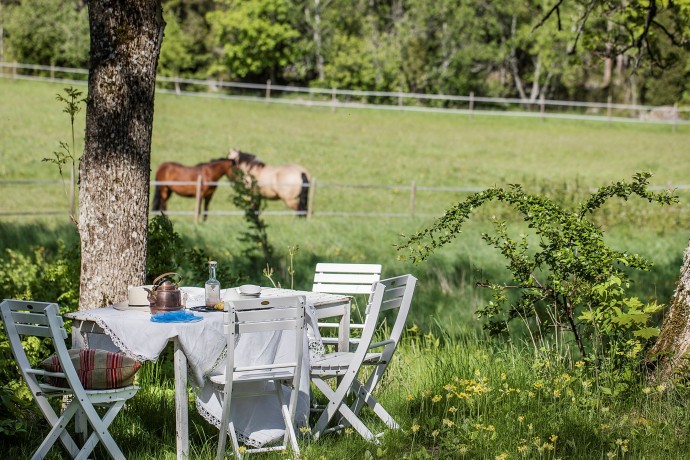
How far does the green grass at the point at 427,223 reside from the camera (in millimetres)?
5785

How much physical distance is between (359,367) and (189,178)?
16.7 meters

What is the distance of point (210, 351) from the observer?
217 inches

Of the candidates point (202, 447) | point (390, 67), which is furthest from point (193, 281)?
point (390, 67)

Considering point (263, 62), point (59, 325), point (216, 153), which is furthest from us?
point (263, 62)

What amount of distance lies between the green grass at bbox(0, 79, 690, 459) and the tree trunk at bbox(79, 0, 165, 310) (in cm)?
86

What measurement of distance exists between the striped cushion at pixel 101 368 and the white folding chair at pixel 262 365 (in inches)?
18.1

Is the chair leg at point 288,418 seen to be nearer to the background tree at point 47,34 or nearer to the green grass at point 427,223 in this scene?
the green grass at point 427,223

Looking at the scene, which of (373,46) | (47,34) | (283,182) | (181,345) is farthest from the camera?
(373,46)

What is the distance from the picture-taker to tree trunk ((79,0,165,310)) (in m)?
6.67

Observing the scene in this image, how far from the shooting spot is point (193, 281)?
938cm

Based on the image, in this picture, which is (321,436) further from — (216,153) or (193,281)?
(216,153)

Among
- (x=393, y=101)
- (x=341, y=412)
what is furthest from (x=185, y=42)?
(x=341, y=412)

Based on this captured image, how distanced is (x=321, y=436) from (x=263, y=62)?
141ft

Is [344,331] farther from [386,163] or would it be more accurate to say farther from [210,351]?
[386,163]
